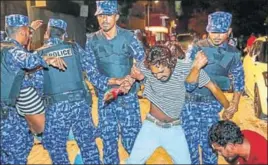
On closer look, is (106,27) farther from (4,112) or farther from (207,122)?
(207,122)

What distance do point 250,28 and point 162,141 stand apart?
45.7 feet

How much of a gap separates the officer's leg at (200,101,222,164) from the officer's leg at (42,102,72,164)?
5.21ft

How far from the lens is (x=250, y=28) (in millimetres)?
17203

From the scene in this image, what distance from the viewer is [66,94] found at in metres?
5.13

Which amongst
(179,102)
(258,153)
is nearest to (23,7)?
(179,102)

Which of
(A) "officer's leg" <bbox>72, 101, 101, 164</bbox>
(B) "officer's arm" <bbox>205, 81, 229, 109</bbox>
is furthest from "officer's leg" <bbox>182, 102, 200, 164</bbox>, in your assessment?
(A) "officer's leg" <bbox>72, 101, 101, 164</bbox>

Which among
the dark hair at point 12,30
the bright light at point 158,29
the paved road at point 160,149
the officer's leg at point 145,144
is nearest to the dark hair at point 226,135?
→ the officer's leg at point 145,144

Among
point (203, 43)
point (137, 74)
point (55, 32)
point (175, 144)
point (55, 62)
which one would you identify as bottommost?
point (175, 144)

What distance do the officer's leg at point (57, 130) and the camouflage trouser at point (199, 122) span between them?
1398mm

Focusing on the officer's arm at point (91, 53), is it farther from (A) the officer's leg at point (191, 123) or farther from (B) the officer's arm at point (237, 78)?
(B) the officer's arm at point (237, 78)

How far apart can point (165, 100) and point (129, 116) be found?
1.06 metres

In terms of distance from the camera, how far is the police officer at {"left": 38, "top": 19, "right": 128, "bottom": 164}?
5117 mm

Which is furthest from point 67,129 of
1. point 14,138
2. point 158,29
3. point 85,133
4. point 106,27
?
point 158,29

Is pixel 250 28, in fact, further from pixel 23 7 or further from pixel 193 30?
pixel 193 30
